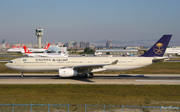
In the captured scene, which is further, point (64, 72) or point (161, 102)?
point (64, 72)

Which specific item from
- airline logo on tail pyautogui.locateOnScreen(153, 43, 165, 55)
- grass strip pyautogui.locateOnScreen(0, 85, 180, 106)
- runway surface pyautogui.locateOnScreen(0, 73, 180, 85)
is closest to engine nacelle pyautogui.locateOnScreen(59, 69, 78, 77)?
runway surface pyautogui.locateOnScreen(0, 73, 180, 85)

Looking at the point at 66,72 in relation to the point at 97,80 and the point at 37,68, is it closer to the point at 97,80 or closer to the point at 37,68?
the point at 97,80

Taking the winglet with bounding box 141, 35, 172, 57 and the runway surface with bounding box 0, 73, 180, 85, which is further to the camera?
the winglet with bounding box 141, 35, 172, 57

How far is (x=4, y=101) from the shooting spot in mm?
20547

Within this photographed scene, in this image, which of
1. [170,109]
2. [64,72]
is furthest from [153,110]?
[64,72]

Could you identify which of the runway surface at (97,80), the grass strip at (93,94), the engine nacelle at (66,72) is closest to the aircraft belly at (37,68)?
the runway surface at (97,80)

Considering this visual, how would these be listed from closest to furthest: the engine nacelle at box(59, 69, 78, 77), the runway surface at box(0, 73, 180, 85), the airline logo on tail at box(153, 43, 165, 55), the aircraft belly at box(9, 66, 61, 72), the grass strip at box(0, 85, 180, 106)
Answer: the grass strip at box(0, 85, 180, 106) < the runway surface at box(0, 73, 180, 85) < the engine nacelle at box(59, 69, 78, 77) < the aircraft belly at box(9, 66, 61, 72) < the airline logo on tail at box(153, 43, 165, 55)

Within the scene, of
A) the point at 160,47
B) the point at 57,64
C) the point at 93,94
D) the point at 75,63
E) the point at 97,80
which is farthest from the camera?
the point at 160,47

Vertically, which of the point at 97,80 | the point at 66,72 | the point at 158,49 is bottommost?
the point at 97,80

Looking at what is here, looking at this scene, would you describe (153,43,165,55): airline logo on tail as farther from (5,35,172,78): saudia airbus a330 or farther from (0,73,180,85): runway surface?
(0,73,180,85): runway surface

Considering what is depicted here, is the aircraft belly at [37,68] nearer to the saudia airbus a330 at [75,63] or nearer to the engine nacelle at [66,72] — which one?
the saudia airbus a330 at [75,63]

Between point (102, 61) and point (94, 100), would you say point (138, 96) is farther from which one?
point (102, 61)

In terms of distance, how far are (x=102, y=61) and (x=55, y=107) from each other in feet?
68.0

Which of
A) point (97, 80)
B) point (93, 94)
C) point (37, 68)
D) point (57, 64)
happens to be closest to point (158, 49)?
point (97, 80)
